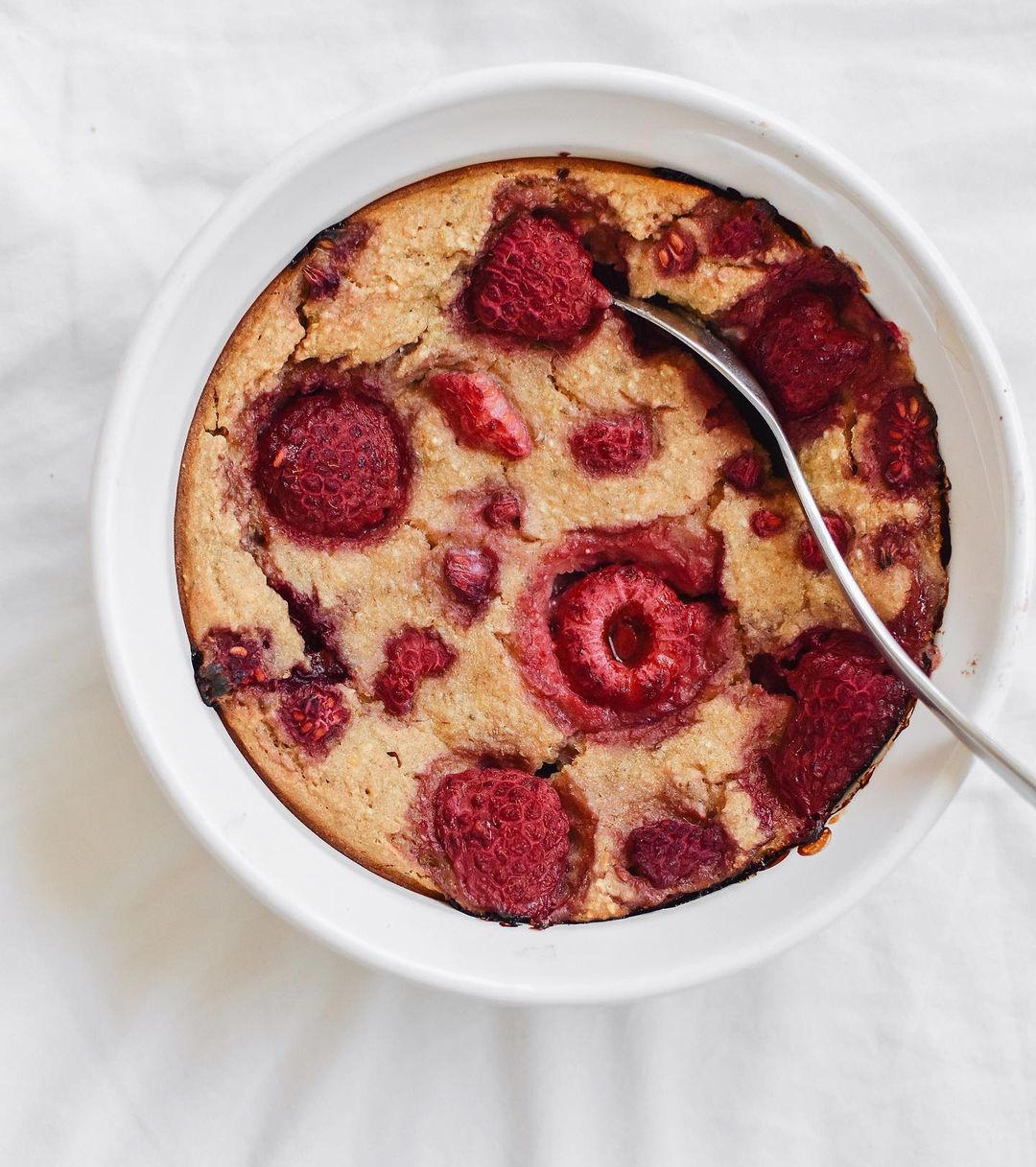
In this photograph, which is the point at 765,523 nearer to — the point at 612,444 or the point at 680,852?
the point at 612,444

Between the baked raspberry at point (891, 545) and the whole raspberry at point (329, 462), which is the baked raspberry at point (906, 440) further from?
the whole raspberry at point (329, 462)

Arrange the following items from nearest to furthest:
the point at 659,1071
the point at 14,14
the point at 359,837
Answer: the point at 359,837 < the point at 14,14 < the point at 659,1071

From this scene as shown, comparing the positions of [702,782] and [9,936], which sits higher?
[702,782]

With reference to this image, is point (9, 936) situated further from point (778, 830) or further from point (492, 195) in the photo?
point (492, 195)

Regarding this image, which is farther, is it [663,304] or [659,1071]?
[659,1071]

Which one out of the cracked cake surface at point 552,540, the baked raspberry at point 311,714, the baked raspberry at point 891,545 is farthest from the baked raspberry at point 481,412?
the baked raspberry at point 891,545

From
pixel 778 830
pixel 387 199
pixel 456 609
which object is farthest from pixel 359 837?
pixel 387 199

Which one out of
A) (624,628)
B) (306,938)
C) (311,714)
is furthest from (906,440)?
(306,938)
